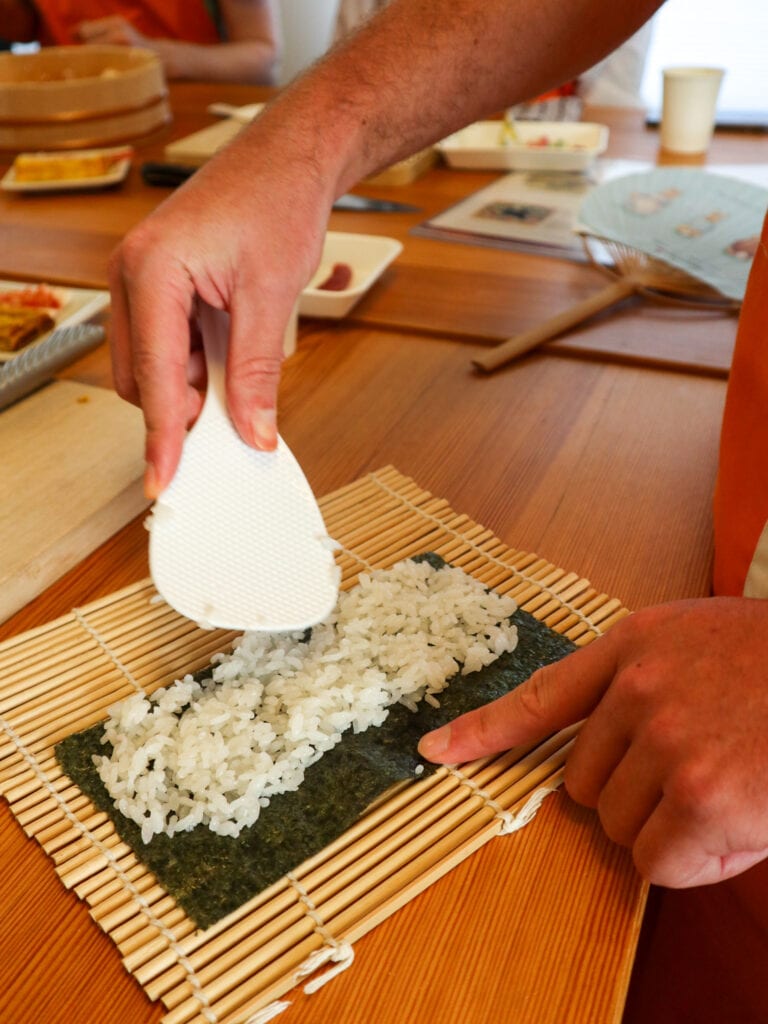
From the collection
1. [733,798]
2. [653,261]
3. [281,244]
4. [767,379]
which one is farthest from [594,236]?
[733,798]

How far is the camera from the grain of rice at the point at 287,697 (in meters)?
0.63

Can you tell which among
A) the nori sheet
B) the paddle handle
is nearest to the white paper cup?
the paddle handle

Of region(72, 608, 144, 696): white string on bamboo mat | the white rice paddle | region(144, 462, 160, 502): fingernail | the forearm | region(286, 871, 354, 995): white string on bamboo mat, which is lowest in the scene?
region(72, 608, 144, 696): white string on bamboo mat

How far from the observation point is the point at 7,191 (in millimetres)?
2037

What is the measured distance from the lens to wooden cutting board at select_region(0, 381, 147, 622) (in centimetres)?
87

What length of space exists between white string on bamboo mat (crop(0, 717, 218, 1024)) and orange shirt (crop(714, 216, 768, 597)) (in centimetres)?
55

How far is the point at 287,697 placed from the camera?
2.28ft

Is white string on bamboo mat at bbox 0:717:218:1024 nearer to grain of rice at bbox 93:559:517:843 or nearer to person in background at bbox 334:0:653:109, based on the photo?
grain of rice at bbox 93:559:517:843

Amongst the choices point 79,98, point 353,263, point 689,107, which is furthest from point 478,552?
point 79,98

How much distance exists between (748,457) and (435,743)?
0.42 meters

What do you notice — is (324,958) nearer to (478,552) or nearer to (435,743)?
(435,743)

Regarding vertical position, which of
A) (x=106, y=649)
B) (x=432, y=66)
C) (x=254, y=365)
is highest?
(x=432, y=66)

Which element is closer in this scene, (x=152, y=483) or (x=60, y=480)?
(x=152, y=483)

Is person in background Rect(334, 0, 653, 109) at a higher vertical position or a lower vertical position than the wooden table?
higher
